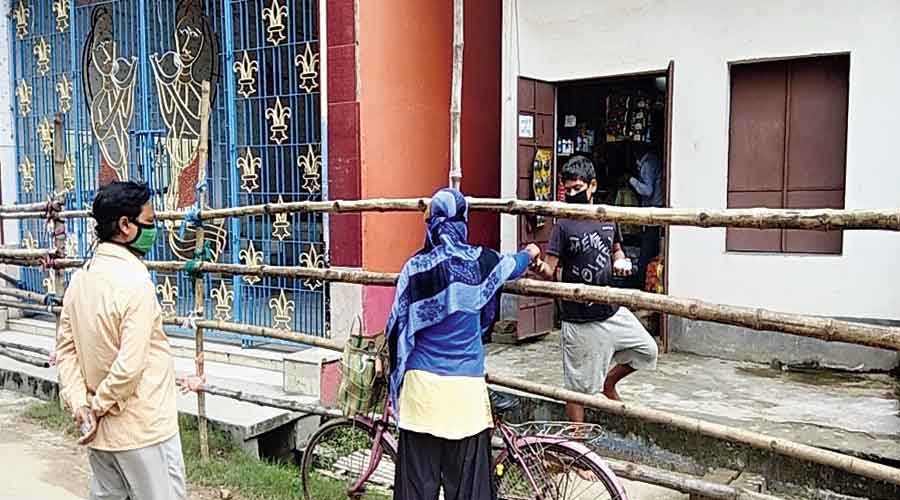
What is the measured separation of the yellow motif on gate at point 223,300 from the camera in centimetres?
659

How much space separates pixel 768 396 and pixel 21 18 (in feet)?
26.3

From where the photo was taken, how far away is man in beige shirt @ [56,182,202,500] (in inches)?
107

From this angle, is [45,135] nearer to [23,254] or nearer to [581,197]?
[23,254]

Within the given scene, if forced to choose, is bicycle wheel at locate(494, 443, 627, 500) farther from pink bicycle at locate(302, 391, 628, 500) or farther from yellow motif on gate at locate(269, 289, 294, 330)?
yellow motif on gate at locate(269, 289, 294, 330)

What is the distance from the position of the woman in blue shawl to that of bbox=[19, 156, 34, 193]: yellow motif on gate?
6.70 metres

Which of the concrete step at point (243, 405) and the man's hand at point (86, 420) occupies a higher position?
the man's hand at point (86, 420)

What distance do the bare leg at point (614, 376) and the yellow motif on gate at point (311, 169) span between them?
2.86m

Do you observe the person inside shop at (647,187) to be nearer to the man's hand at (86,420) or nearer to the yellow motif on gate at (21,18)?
the man's hand at (86,420)

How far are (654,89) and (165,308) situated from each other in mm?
5485

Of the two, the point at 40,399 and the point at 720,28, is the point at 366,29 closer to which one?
the point at 720,28

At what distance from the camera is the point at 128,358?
8.86 feet

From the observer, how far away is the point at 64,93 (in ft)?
25.2

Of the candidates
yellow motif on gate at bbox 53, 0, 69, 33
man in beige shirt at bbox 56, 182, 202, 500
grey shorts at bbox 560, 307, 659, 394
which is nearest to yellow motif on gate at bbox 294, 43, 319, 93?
yellow motif on gate at bbox 53, 0, 69, 33

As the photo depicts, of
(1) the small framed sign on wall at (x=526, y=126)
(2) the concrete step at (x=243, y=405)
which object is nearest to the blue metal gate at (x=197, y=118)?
(2) the concrete step at (x=243, y=405)
